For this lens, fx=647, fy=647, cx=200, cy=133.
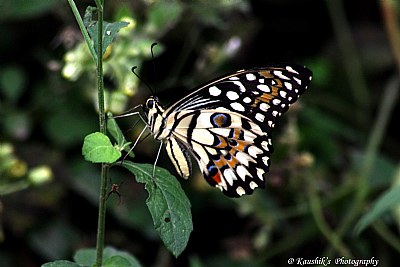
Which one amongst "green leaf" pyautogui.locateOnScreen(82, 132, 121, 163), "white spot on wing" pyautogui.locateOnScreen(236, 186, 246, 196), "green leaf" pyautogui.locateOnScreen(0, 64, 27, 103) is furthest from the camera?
"green leaf" pyautogui.locateOnScreen(0, 64, 27, 103)

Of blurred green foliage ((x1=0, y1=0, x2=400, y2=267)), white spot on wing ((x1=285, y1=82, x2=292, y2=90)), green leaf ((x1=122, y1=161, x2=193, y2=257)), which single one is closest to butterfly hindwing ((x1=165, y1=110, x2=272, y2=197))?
white spot on wing ((x1=285, y1=82, x2=292, y2=90))

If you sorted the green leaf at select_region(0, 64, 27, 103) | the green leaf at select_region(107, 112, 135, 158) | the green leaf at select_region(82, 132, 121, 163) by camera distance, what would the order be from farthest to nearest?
the green leaf at select_region(0, 64, 27, 103), the green leaf at select_region(107, 112, 135, 158), the green leaf at select_region(82, 132, 121, 163)

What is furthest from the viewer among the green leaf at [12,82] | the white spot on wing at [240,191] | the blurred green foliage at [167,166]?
the green leaf at [12,82]

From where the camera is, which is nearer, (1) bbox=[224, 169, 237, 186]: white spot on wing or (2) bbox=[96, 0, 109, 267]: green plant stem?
(2) bbox=[96, 0, 109, 267]: green plant stem

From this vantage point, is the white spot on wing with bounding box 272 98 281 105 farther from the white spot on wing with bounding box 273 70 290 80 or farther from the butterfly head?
the butterfly head

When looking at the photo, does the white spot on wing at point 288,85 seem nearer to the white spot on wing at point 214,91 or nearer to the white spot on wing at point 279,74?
the white spot on wing at point 279,74

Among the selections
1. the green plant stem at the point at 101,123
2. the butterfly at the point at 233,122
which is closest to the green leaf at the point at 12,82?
the butterfly at the point at 233,122

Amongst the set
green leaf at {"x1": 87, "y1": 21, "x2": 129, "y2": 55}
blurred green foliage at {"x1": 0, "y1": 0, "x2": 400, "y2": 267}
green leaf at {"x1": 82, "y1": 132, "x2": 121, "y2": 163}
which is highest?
green leaf at {"x1": 87, "y1": 21, "x2": 129, "y2": 55}
